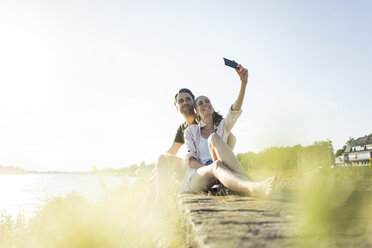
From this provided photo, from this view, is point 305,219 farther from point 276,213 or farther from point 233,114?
point 233,114

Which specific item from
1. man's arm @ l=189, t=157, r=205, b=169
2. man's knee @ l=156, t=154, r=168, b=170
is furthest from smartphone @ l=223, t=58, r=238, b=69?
man's knee @ l=156, t=154, r=168, b=170

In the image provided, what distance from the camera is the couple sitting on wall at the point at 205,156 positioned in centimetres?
298

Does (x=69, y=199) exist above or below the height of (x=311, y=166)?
below

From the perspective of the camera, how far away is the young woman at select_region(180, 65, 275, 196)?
260cm

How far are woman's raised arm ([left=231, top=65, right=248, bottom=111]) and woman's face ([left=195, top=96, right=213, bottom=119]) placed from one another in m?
0.42

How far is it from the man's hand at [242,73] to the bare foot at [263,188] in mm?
1650

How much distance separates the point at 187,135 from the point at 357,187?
357 centimetres

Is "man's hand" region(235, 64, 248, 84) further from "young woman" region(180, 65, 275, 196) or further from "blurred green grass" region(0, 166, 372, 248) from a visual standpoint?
"blurred green grass" region(0, 166, 372, 248)

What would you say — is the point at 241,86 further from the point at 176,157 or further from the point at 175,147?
the point at 175,147

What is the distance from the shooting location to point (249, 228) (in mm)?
1321

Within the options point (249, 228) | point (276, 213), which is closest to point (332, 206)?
point (249, 228)

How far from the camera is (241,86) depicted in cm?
360

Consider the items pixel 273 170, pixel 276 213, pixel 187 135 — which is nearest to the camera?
pixel 273 170

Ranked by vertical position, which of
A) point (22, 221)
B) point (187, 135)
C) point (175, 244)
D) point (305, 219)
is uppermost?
point (187, 135)
